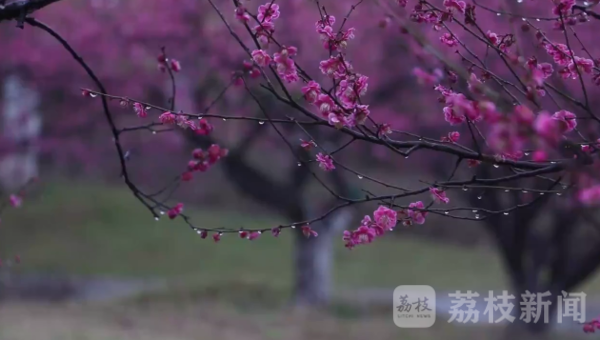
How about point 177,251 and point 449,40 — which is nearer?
point 449,40

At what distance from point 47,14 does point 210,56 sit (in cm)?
212

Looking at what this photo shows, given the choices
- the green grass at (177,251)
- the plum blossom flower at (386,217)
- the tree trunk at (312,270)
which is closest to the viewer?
the plum blossom flower at (386,217)

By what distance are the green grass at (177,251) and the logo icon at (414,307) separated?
5265 millimetres

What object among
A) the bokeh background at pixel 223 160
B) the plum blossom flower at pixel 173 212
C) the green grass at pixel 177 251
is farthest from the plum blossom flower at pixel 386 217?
the green grass at pixel 177 251

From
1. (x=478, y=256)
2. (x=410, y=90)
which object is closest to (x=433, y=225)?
(x=478, y=256)

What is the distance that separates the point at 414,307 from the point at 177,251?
10.3m

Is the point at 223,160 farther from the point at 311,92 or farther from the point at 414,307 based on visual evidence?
the point at 311,92

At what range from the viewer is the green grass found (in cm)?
1295

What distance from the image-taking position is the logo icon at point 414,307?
5.34m

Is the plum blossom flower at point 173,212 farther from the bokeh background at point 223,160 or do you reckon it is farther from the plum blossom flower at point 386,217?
the bokeh background at point 223,160

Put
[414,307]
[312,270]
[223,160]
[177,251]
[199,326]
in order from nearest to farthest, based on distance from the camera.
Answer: [414,307], [199,326], [223,160], [312,270], [177,251]

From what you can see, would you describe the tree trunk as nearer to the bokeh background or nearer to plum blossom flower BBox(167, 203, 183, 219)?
the bokeh background

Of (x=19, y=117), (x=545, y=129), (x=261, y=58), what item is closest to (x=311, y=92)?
(x=261, y=58)

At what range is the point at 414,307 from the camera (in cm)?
527
